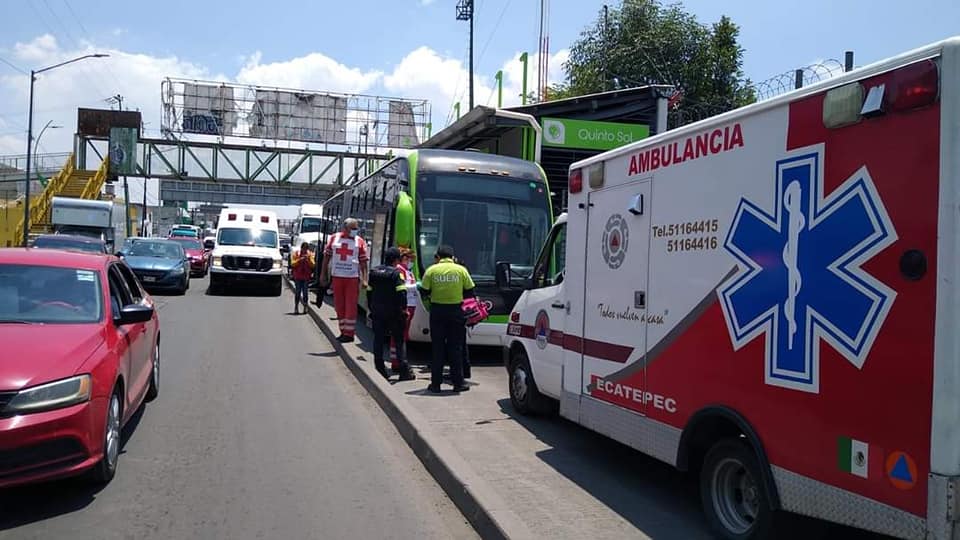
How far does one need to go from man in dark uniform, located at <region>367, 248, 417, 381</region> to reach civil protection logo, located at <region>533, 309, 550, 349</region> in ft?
8.46

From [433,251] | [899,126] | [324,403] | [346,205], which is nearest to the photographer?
[899,126]

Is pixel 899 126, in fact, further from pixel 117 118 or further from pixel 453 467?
pixel 117 118

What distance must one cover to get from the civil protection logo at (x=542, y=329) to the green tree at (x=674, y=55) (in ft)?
75.4

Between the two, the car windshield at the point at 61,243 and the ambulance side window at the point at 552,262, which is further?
the car windshield at the point at 61,243

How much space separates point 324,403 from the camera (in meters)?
9.20

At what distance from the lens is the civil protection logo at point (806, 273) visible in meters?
3.81

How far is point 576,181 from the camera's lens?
698 centimetres

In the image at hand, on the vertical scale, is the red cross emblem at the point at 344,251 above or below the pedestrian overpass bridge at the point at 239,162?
below

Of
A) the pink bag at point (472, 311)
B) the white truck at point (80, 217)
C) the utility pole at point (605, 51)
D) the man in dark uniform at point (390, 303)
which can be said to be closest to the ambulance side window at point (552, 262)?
the pink bag at point (472, 311)

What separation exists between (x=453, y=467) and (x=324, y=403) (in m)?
3.56

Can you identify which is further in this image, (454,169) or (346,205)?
(346,205)

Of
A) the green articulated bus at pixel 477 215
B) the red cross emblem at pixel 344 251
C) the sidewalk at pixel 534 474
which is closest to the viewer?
the sidewalk at pixel 534 474

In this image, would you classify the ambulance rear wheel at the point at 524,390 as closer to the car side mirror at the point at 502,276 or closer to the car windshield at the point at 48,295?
the car side mirror at the point at 502,276

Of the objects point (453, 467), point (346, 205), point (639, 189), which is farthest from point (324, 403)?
point (346, 205)
